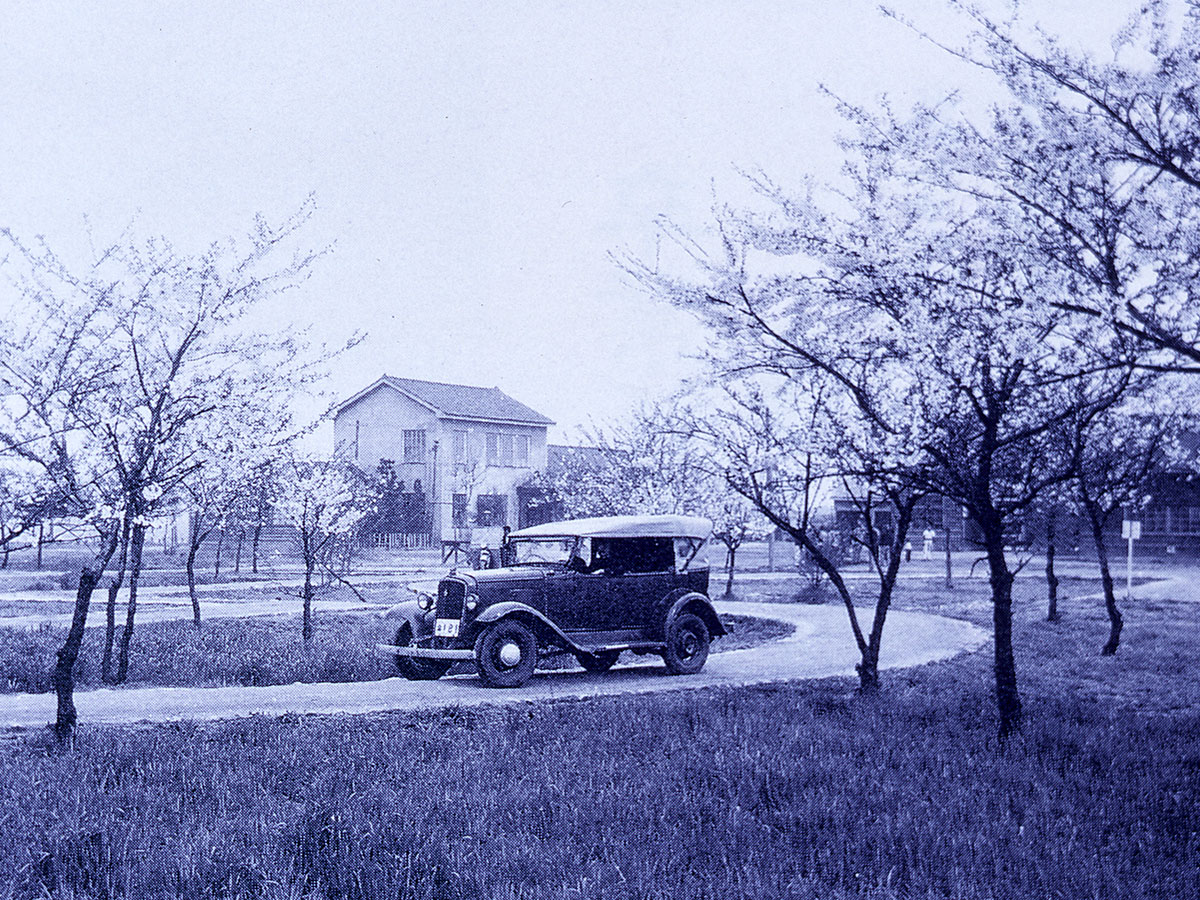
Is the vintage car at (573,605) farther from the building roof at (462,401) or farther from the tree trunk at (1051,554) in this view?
the building roof at (462,401)

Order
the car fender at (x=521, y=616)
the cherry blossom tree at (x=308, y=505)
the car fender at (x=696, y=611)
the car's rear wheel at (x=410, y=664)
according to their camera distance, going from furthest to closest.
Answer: the cherry blossom tree at (x=308, y=505) → the car fender at (x=696, y=611) → the car's rear wheel at (x=410, y=664) → the car fender at (x=521, y=616)

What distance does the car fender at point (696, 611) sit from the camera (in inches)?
492

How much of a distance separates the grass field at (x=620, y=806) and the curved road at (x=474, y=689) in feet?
2.90

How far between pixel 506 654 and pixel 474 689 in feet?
1.69

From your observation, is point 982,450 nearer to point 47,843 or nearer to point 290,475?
point 47,843

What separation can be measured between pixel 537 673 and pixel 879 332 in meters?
7.23

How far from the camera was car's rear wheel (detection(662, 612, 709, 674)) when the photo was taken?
1252 centimetres

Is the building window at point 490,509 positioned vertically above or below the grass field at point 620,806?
above

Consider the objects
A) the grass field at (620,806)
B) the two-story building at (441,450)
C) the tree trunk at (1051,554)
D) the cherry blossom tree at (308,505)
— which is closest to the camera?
the grass field at (620,806)

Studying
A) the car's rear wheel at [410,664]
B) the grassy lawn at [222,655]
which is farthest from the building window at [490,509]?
the car's rear wheel at [410,664]

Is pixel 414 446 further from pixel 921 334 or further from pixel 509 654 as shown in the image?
pixel 921 334

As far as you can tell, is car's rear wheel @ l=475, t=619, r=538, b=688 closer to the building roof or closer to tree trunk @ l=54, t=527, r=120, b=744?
tree trunk @ l=54, t=527, r=120, b=744

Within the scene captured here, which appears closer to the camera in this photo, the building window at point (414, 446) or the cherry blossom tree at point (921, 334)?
the cherry blossom tree at point (921, 334)

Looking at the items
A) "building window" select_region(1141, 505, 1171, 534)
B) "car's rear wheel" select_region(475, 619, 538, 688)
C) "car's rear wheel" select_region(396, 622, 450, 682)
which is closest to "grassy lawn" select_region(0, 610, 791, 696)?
"car's rear wheel" select_region(396, 622, 450, 682)
